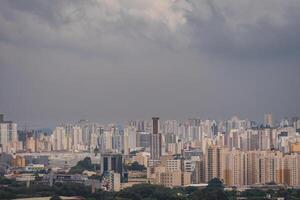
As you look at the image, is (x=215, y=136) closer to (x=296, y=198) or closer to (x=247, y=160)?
(x=247, y=160)

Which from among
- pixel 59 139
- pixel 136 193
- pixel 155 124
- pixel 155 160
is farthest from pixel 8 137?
pixel 136 193

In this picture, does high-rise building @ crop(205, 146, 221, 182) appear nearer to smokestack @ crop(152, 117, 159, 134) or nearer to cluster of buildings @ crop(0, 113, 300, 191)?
cluster of buildings @ crop(0, 113, 300, 191)

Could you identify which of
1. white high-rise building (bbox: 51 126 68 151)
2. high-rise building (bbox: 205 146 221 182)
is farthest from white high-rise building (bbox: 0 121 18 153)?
high-rise building (bbox: 205 146 221 182)

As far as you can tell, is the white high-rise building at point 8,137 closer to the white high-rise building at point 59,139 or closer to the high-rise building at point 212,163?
the white high-rise building at point 59,139

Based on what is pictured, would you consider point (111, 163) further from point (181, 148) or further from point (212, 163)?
point (181, 148)

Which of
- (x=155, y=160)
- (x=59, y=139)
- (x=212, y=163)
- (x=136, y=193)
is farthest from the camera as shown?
(x=59, y=139)

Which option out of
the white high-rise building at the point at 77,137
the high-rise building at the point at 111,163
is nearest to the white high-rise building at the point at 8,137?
the white high-rise building at the point at 77,137

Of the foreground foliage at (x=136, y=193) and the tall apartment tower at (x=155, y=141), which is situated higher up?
the tall apartment tower at (x=155, y=141)
